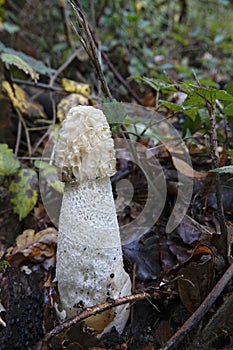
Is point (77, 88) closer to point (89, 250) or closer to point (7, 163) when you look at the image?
point (7, 163)

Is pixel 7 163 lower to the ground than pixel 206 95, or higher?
lower

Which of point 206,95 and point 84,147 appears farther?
point 206,95

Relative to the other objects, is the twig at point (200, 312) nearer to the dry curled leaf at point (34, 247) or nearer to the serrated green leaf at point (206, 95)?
the serrated green leaf at point (206, 95)

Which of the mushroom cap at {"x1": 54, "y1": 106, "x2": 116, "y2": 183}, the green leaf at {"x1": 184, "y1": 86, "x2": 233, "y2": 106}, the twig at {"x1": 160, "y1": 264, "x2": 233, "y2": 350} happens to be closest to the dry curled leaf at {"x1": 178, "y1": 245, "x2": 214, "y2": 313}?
the twig at {"x1": 160, "y1": 264, "x2": 233, "y2": 350}

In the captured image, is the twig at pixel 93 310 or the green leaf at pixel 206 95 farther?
the green leaf at pixel 206 95

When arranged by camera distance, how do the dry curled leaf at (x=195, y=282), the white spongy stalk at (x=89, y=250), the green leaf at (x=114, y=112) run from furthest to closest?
the green leaf at (x=114, y=112)
the white spongy stalk at (x=89, y=250)
the dry curled leaf at (x=195, y=282)

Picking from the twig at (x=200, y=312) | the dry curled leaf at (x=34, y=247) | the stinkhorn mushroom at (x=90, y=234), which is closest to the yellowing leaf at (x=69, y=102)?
the dry curled leaf at (x=34, y=247)

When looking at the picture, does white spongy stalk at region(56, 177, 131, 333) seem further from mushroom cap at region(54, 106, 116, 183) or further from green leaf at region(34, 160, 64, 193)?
green leaf at region(34, 160, 64, 193)

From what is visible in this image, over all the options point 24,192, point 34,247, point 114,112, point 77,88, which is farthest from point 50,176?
point 77,88
